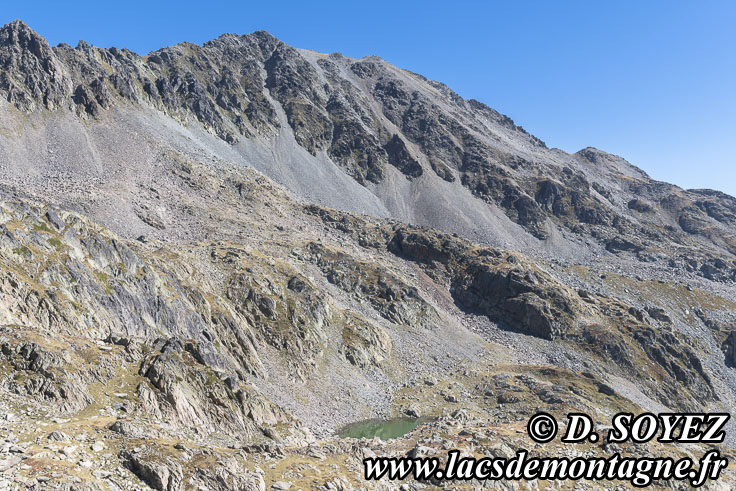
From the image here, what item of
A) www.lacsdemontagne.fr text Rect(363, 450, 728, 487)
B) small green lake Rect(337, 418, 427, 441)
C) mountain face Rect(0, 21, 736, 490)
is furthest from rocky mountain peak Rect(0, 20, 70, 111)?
www.lacsdemontagne.fr text Rect(363, 450, 728, 487)

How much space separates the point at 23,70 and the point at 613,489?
565 ft

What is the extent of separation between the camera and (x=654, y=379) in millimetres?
101438

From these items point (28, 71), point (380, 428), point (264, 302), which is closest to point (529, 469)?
point (380, 428)

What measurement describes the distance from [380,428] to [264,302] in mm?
30118

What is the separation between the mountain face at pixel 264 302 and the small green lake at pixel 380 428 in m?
1.99

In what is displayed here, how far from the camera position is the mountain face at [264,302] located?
3200 cm

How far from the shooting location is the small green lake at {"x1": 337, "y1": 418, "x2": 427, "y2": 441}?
58.3m

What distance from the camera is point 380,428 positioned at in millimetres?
62625

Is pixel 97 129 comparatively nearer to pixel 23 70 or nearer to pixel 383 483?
pixel 23 70

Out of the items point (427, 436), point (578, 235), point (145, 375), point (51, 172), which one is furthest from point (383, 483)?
point (578, 235)

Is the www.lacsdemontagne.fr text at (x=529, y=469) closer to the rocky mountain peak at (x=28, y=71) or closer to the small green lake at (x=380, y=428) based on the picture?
the small green lake at (x=380, y=428)

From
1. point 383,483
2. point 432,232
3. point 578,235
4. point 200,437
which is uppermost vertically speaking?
point 578,235

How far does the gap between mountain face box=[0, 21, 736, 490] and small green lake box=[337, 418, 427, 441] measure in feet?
6.52

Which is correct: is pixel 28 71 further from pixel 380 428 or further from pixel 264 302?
pixel 380 428
